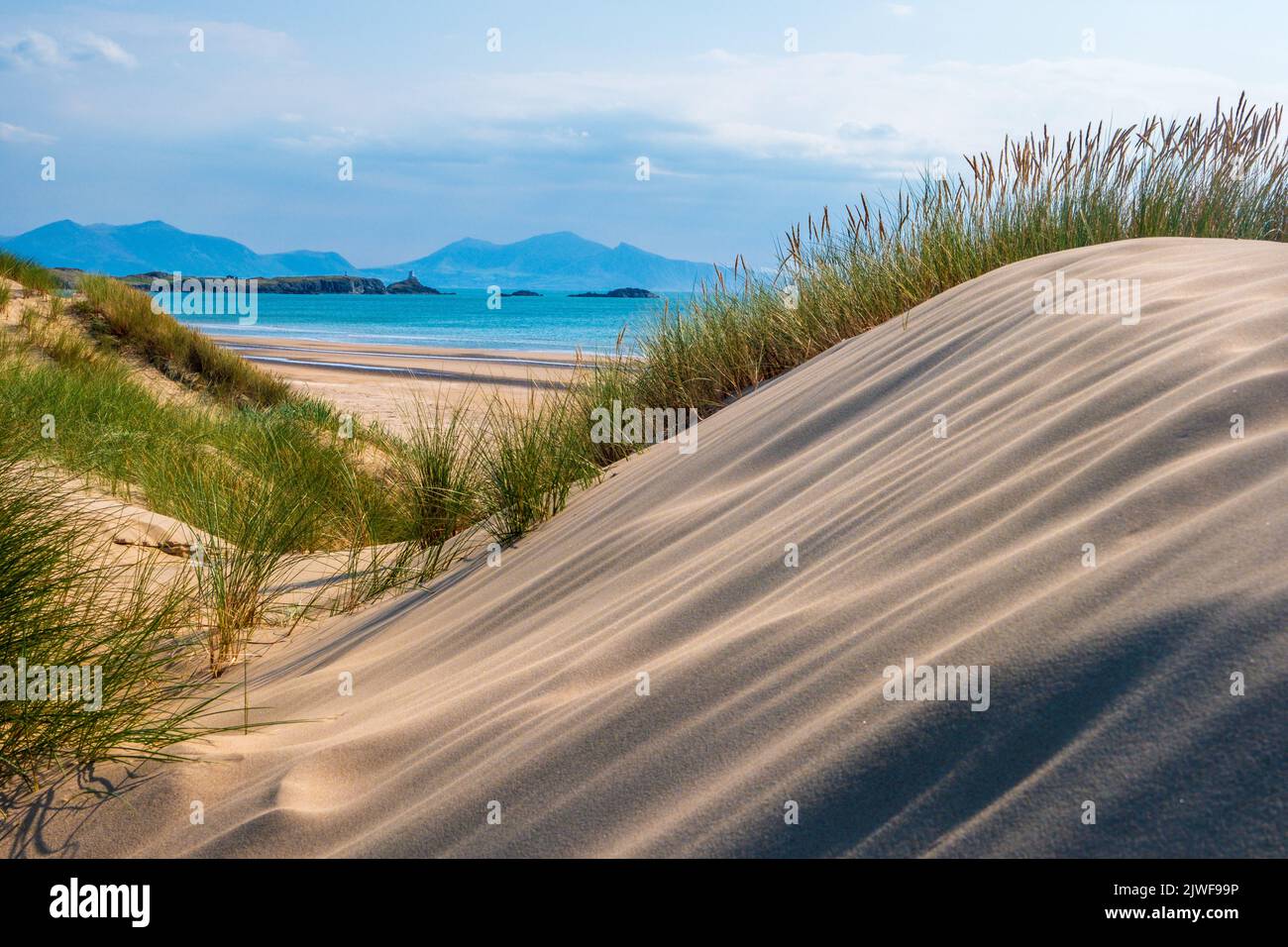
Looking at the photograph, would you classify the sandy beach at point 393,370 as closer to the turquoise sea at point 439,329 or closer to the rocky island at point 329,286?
the turquoise sea at point 439,329

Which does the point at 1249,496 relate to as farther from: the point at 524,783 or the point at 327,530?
the point at 327,530

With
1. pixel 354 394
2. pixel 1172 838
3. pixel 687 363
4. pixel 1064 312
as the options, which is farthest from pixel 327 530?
pixel 354 394

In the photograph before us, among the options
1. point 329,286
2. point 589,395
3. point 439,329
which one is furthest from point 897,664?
point 329,286

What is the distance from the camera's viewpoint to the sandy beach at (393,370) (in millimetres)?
13089

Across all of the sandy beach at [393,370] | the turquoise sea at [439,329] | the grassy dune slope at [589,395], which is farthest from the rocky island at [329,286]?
the grassy dune slope at [589,395]

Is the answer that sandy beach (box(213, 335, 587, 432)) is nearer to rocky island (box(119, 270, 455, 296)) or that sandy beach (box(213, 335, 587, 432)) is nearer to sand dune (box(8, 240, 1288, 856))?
sand dune (box(8, 240, 1288, 856))

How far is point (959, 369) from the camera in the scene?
2.80 meters

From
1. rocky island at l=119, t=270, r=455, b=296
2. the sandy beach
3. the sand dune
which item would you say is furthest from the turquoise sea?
rocky island at l=119, t=270, r=455, b=296

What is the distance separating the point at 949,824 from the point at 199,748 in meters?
1.49

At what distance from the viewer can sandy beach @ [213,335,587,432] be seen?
1309 centimetres

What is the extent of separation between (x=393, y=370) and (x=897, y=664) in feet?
63.8

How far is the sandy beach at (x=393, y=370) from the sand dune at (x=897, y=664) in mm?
7789

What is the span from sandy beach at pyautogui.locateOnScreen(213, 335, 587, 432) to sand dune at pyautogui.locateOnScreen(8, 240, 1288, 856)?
7.79 metres

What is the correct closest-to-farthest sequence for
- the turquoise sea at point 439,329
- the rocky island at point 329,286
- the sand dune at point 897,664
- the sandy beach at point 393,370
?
1. the sand dune at point 897,664
2. the sandy beach at point 393,370
3. the turquoise sea at point 439,329
4. the rocky island at point 329,286
